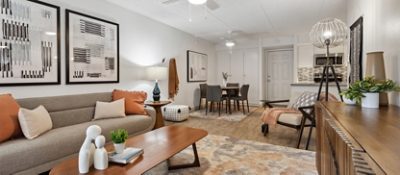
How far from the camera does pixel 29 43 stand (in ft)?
8.08

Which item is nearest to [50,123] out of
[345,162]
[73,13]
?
[73,13]

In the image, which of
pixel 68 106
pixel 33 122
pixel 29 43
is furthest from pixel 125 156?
pixel 29 43

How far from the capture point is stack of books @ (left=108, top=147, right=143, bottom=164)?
4.80 feet

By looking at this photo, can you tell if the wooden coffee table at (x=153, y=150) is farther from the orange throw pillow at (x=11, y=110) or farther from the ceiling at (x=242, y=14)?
the ceiling at (x=242, y=14)

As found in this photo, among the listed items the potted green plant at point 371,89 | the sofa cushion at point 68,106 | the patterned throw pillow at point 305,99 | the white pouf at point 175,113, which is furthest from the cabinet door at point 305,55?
the sofa cushion at point 68,106

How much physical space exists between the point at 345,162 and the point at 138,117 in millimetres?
2733

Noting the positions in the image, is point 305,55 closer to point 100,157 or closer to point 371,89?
point 371,89

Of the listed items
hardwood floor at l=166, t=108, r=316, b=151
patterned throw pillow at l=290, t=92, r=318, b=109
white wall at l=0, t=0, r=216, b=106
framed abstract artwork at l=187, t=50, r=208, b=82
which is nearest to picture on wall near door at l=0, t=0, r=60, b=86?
white wall at l=0, t=0, r=216, b=106

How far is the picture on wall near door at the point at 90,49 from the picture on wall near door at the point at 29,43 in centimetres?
18

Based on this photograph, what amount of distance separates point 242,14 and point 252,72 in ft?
10.5

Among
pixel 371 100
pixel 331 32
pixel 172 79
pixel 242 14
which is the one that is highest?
pixel 242 14

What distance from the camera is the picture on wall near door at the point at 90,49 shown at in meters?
2.91

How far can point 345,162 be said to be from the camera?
29.6 inches

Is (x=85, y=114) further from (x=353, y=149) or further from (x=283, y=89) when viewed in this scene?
Result: (x=283, y=89)
